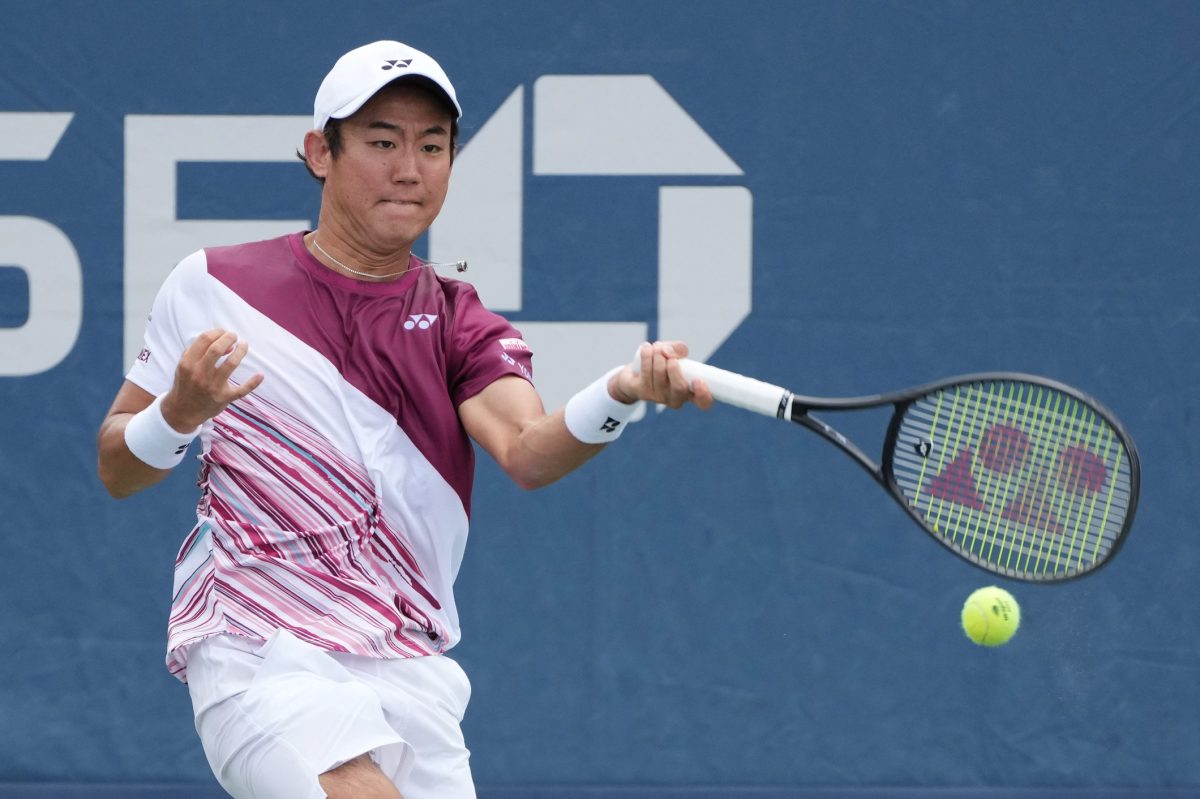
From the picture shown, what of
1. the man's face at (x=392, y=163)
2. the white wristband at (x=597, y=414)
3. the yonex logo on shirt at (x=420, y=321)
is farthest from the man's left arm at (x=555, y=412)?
the man's face at (x=392, y=163)

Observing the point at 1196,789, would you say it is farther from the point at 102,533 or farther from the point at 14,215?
the point at 14,215

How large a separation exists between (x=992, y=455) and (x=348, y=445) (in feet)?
3.65

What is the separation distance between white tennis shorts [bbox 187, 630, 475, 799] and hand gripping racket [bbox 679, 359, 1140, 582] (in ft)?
2.16

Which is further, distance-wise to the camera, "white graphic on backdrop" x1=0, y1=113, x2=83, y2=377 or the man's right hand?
"white graphic on backdrop" x1=0, y1=113, x2=83, y2=377

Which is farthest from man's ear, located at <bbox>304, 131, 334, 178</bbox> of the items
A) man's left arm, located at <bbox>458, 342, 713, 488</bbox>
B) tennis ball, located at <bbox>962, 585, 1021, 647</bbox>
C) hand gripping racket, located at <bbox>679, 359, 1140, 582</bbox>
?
tennis ball, located at <bbox>962, 585, 1021, 647</bbox>

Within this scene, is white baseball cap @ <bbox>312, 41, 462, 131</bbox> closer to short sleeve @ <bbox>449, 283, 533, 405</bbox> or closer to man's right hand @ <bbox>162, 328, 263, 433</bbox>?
short sleeve @ <bbox>449, 283, 533, 405</bbox>

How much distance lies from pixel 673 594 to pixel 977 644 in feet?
2.50

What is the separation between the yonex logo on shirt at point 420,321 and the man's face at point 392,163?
12 centimetres

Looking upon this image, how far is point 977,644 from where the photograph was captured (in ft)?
13.3

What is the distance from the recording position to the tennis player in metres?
2.37

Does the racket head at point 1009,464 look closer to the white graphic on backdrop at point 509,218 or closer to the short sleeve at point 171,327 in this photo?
the white graphic on backdrop at point 509,218

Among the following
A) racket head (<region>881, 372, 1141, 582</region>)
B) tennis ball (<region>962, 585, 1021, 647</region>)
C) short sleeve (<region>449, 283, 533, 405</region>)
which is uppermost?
short sleeve (<region>449, 283, 533, 405</region>)

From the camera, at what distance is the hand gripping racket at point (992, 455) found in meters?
2.38

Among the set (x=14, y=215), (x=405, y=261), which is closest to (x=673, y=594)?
(x=405, y=261)
